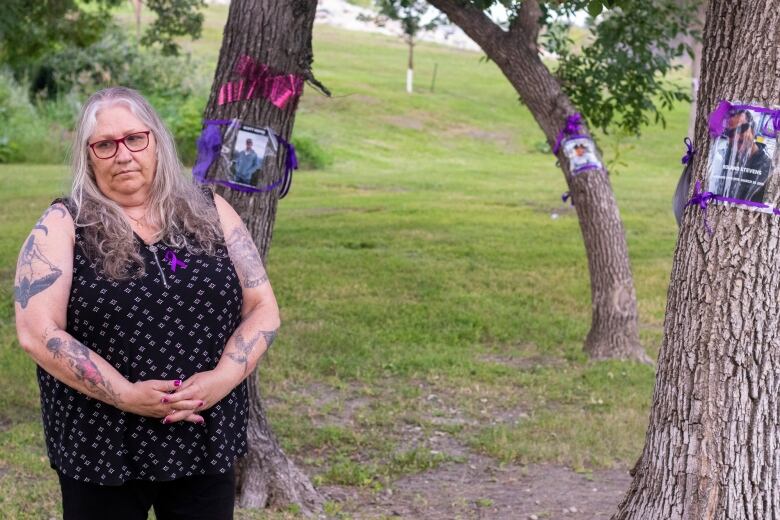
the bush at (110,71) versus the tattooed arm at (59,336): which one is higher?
the tattooed arm at (59,336)

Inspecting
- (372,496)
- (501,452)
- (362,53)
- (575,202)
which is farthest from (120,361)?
(362,53)

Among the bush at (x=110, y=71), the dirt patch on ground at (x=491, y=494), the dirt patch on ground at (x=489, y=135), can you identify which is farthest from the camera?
the dirt patch on ground at (x=489, y=135)

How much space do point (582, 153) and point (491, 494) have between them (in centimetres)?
346

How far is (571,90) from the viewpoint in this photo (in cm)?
912

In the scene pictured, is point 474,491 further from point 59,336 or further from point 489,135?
point 489,135

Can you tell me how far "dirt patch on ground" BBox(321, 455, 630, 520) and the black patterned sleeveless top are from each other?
212 cm

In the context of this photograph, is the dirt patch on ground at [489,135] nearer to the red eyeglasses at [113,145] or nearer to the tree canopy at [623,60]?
the tree canopy at [623,60]

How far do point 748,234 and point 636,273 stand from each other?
324 inches

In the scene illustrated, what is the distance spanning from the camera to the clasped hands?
289 cm

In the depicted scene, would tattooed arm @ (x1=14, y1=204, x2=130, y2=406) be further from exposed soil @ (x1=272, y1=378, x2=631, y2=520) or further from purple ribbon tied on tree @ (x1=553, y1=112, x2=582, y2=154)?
purple ribbon tied on tree @ (x1=553, y1=112, x2=582, y2=154)

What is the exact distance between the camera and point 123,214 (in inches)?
121

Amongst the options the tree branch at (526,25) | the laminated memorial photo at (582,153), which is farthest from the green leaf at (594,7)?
the laminated memorial photo at (582,153)

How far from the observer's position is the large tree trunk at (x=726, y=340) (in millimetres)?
3453

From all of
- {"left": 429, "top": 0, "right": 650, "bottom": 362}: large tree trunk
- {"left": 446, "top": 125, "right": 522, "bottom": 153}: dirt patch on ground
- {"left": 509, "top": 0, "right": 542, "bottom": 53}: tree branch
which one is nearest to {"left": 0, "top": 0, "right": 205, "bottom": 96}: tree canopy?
{"left": 429, "top": 0, "right": 650, "bottom": 362}: large tree trunk
